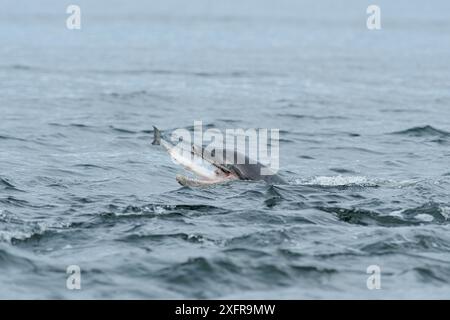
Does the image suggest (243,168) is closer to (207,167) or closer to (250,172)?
(250,172)

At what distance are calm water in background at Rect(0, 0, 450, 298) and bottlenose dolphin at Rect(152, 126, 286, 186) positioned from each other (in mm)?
311

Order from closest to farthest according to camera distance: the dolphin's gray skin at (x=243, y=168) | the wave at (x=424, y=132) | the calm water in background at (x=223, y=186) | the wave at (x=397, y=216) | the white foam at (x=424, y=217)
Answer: the calm water in background at (x=223, y=186) < the wave at (x=397, y=216) < the white foam at (x=424, y=217) < the dolphin's gray skin at (x=243, y=168) < the wave at (x=424, y=132)

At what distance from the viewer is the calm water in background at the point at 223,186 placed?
11992mm

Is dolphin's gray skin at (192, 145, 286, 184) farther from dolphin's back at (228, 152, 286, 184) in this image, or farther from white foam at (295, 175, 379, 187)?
white foam at (295, 175, 379, 187)

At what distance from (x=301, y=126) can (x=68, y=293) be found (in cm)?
1624

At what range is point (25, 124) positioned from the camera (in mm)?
25984

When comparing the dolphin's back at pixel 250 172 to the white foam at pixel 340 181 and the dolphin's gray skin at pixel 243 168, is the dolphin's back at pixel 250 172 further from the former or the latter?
the white foam at pixel 340 181

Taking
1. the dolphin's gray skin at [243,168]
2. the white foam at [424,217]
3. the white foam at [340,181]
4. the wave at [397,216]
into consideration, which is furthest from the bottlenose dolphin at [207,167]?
the white foam at [424,217]

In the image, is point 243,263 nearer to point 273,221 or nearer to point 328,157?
point 273,221

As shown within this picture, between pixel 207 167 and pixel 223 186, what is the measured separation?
0.45 m

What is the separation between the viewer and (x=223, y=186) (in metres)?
16.3

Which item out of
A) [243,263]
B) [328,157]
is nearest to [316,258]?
[243,263]

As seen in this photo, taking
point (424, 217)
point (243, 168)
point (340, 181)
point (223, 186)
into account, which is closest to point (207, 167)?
point (223, 186)

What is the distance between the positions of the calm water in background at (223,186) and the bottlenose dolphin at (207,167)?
0.31 m
